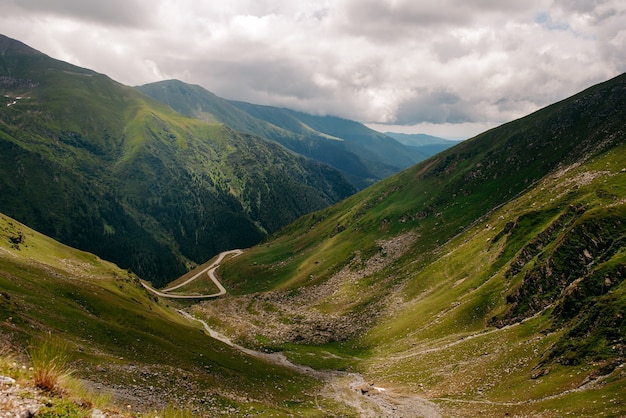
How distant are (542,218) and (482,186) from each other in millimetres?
65536

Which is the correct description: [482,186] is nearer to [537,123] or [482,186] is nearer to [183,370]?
[537,123]

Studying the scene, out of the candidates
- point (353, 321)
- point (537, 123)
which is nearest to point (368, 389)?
point (353, 321)

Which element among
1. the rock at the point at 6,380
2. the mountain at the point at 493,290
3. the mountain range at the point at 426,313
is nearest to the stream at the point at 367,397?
the mountain range at the point at 426,313

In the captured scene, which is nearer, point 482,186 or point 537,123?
point 482,186

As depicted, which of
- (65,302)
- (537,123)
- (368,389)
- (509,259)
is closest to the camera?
(65,302)

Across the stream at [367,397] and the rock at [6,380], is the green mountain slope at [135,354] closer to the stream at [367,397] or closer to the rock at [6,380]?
the stream at [367,397]

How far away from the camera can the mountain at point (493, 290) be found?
58.3 m

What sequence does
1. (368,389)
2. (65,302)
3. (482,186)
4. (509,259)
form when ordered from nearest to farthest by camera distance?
(65,302), (368,389), (509,259), (482,186)

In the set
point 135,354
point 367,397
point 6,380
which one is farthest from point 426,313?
point 6,380

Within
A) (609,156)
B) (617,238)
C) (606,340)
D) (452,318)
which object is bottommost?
(452,318)

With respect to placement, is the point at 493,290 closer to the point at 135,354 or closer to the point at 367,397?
the point at 367,397

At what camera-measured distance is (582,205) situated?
103188mm

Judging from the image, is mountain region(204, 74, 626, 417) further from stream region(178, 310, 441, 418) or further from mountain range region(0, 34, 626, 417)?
stream region(178, 310, 441, 418)

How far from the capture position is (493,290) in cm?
9950
